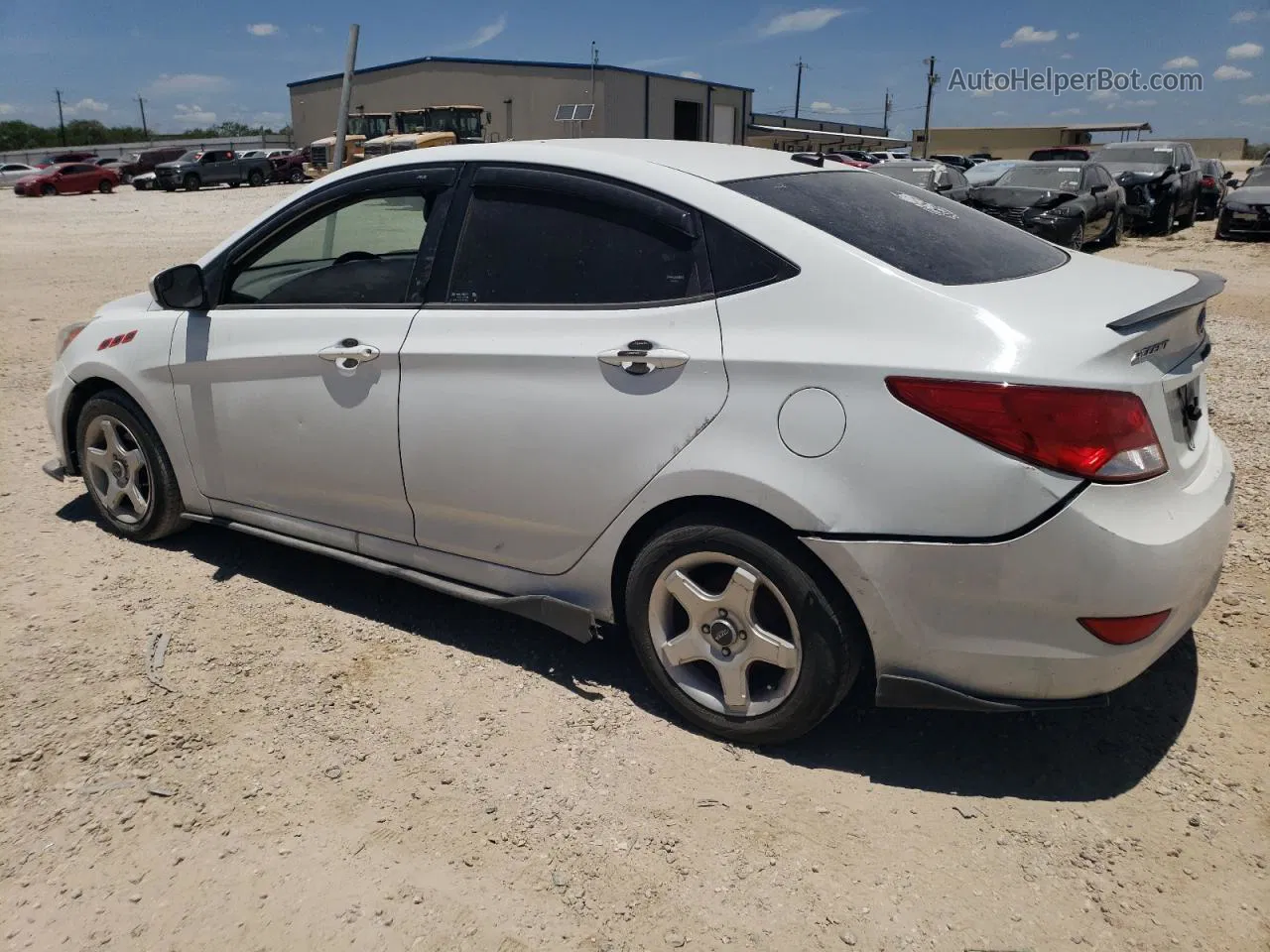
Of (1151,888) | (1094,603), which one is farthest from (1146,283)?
(1151,888)

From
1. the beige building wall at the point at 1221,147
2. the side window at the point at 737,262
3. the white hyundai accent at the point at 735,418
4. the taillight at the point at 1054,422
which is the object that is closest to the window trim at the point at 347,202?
the white hyundai accent at the point at 735,418

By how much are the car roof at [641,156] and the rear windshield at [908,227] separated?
0.10 meters

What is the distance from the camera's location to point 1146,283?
2.88 m

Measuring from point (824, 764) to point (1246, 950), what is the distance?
1.09 metres

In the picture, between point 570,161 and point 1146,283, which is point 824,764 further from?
point 570,161

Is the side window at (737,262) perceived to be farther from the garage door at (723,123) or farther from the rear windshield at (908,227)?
the garage door at (723,123)

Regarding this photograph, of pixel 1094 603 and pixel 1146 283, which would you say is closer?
pixel 1094 603

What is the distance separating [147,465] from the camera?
4.26 meters

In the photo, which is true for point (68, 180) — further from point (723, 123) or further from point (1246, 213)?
point (723, 123)

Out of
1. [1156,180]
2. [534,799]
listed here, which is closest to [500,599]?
[534,799]

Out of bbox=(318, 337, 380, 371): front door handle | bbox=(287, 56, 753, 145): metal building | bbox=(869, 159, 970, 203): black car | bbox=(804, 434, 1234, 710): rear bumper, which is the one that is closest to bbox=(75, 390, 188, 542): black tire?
bbox=(318, 337, 380, 371): front door handle

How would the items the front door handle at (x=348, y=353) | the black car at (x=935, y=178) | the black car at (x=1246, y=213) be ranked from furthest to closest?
the black car at (x=1246, y=213)
the black car at (x=935, y=178)
the front door handle at (x=348, y=353)

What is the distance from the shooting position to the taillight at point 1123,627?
2434 millimetres

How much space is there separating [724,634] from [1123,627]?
1038mm
